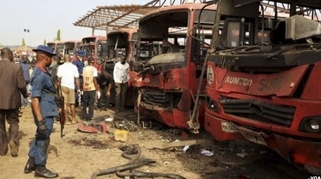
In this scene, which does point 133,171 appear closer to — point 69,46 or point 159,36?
point 159,36

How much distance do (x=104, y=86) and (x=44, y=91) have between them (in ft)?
21.1

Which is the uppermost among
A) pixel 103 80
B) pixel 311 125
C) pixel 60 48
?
pixel 60 48

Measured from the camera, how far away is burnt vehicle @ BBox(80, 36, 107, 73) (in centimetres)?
1213

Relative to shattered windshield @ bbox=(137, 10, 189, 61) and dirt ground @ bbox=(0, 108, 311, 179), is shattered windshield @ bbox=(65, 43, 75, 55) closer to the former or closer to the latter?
shattered windshield @ bbox=(137, 10, 189, 61)

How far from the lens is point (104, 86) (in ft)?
36.4

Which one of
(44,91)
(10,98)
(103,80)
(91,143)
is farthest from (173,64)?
(103,80)

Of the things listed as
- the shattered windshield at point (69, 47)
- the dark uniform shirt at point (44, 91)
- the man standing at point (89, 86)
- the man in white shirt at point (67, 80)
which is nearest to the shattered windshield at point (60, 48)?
the shattered windshield at point (69, 47)

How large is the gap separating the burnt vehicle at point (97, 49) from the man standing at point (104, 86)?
31.6 inches

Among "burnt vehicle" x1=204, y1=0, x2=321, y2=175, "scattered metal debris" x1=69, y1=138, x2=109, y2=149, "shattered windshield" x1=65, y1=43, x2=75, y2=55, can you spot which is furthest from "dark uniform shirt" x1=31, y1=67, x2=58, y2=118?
"shattered windshield" x1=65, y1=43, x2=75, y2=55

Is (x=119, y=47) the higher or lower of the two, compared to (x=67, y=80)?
higher

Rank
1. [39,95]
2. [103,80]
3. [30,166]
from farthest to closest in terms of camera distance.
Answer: [103,80], [30,166], [39,95]

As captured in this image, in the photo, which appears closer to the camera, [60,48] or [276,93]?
[276,93]

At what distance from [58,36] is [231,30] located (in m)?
39.0

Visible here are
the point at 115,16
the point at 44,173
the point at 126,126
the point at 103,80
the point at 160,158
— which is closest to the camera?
the point at 44,173
